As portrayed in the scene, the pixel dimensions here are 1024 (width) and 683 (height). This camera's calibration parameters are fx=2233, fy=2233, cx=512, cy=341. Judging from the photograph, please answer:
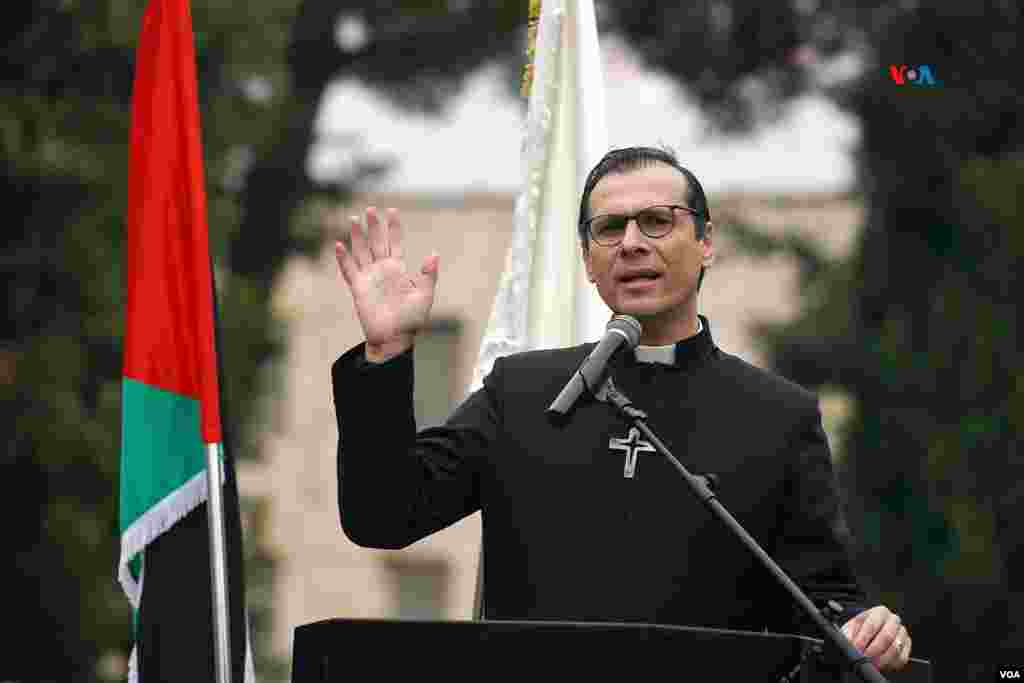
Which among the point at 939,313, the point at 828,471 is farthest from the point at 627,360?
the point at 939,313

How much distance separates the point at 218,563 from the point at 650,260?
5.07 feet

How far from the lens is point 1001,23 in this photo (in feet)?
40.6

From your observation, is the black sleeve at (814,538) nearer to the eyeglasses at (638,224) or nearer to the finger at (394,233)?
the eyeglasses at (638,224)

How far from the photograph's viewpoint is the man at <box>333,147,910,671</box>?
4.22m

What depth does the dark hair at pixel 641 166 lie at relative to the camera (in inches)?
179

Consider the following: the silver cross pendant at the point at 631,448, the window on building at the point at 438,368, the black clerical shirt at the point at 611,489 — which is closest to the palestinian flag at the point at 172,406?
the black clerical shirt at the point at 611,489

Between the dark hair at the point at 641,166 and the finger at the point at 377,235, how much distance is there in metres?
0.44

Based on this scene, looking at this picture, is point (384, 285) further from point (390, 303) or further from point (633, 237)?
point (633, 237)

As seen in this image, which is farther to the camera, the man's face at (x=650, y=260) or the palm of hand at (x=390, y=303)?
the man's face at (x=650, y=260)

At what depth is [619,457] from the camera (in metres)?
4.40

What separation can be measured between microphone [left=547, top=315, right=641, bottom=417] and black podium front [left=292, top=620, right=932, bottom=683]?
17.1 inches

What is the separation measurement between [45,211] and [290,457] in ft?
69.8
